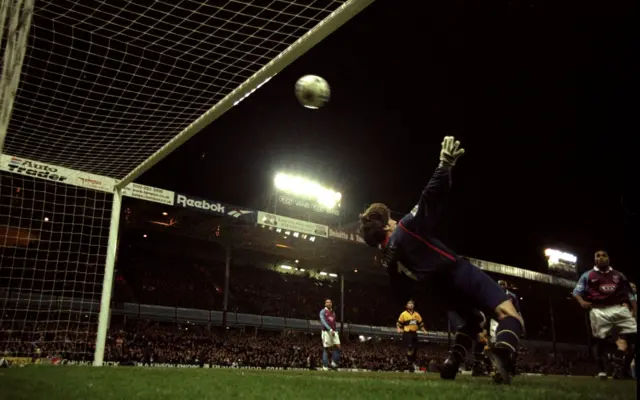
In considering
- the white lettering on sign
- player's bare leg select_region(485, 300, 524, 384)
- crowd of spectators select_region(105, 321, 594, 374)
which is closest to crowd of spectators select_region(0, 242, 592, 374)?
crowd of spectators select_region(105, 321, 594, 374)

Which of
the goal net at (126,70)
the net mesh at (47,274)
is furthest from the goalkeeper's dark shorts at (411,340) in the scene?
the net mesh at (47,274)

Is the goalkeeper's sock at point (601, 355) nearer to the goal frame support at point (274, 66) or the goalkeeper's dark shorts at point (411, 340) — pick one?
the goalkeeper's dark shorts at point (411, 340)

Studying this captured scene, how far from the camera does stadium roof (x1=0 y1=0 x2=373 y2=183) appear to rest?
6496mm

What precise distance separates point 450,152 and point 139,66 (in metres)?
5.35

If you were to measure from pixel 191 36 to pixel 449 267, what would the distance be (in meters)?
4.74

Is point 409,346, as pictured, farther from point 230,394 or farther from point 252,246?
point 252,246

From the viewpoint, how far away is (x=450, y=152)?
4.34m

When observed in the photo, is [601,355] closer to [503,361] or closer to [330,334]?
[503,361]

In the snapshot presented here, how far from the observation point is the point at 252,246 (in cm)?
3556

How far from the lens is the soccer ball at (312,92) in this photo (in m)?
7.66

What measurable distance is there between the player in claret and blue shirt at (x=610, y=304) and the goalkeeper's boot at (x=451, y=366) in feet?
13.3

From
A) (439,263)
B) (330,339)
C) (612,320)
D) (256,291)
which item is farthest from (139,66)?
(256,291)

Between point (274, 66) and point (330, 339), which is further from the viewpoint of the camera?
point (330, 339)

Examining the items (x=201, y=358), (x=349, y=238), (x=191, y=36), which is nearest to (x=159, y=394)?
(x=191, y=36)
